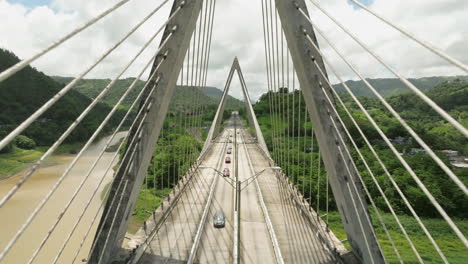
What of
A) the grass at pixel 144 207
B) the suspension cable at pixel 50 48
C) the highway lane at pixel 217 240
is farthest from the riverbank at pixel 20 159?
the suspension cable at pixel 50 48

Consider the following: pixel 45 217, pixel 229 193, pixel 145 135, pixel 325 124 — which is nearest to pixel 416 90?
pixel 325 124

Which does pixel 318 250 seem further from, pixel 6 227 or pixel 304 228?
pixel 6 227

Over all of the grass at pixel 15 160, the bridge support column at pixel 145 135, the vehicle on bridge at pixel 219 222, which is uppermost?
the bridge support column at pixel 145 135

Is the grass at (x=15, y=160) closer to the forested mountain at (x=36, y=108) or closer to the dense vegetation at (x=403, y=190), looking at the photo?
the forested mountain at (x=36, y=108)

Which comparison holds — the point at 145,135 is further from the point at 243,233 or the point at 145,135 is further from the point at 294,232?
the point at 294,232

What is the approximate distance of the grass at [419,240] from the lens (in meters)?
21.1

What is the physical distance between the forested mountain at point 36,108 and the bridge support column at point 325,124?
68546mm

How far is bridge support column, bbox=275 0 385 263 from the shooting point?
714cm

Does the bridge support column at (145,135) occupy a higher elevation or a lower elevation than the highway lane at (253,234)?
higher

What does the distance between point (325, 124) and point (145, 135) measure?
14.6ft

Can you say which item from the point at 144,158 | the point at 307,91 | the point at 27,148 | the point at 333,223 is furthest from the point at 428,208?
the point at 27,148

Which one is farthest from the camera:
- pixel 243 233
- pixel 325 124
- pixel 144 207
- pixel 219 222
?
pixel 144 207

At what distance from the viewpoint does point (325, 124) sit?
746 centimetres

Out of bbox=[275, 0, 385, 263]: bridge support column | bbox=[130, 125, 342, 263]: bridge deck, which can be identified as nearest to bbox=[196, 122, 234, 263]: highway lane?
bbox=[130, 125, 342, 263]: bridge deck
